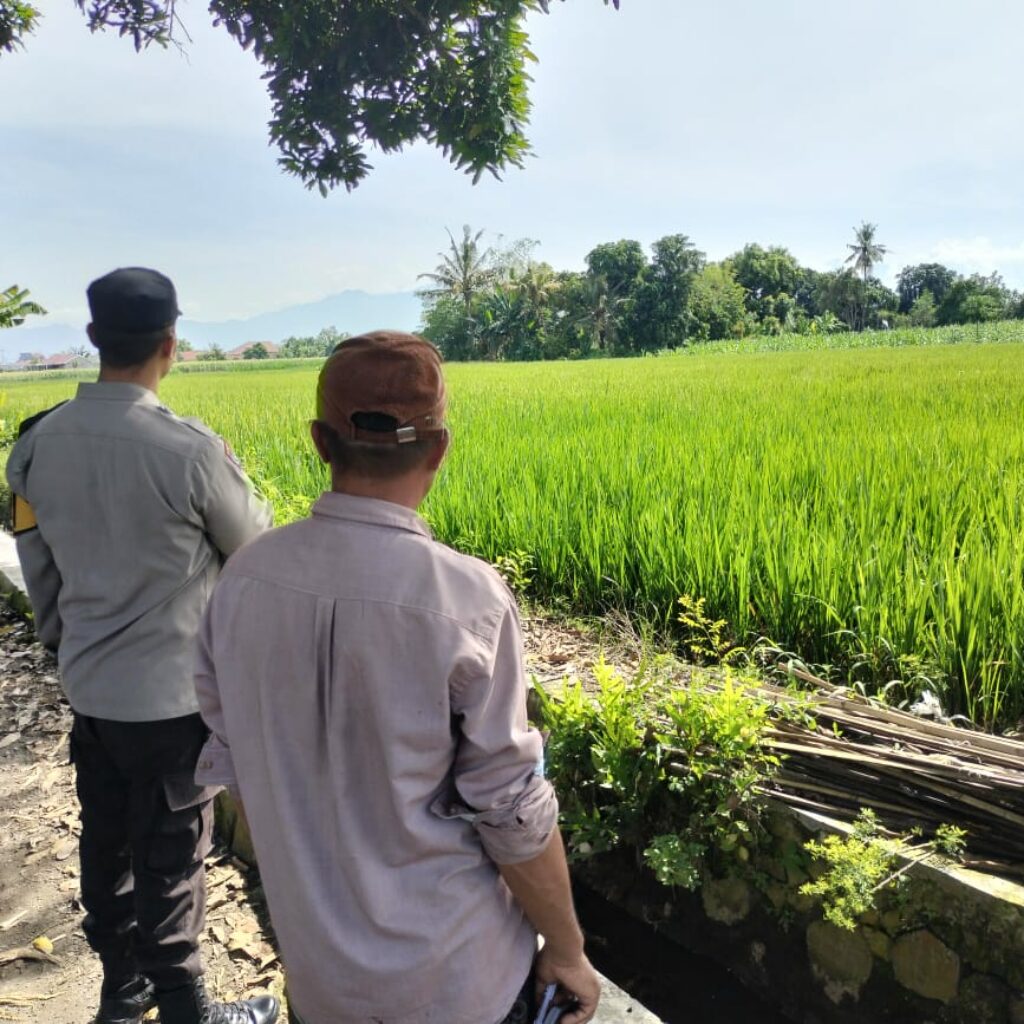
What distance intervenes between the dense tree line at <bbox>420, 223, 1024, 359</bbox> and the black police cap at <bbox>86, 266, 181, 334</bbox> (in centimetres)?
4230

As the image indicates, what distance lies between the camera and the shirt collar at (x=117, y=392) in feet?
5.18

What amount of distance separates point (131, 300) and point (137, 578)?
0.55 meters

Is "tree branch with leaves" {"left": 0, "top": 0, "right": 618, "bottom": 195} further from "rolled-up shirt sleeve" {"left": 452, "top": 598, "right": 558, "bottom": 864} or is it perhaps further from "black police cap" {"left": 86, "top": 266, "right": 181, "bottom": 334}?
"rolled-up shirt sleeve" {"left": 452, "top": 598, "right": 558, "bottom": 864}

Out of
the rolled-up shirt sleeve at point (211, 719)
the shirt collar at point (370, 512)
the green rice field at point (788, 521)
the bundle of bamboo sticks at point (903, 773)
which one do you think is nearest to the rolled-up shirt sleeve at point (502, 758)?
the shirt collar at point (370, 512)

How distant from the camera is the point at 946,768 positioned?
1.78 m

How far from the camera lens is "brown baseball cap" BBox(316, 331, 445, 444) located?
2.97ft

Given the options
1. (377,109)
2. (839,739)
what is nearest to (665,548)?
(839,739)

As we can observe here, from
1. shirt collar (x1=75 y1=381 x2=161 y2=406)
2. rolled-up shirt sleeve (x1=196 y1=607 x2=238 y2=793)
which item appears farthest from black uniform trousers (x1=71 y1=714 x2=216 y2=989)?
shirt collar (x1=75 y1=381 x2=161 y2=406)

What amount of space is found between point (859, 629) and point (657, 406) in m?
5.96

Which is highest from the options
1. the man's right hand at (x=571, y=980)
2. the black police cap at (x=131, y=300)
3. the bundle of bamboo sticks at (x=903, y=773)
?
the black police cap at (x=131, y=300)

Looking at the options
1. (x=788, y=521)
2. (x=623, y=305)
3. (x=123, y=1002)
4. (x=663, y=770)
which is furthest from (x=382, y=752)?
(x=623, y=305)

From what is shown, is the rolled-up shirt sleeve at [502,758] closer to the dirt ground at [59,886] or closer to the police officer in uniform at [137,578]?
the police officer in uniform at [137,578]

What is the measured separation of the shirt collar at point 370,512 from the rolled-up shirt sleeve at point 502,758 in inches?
6.1

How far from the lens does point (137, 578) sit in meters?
1.59
